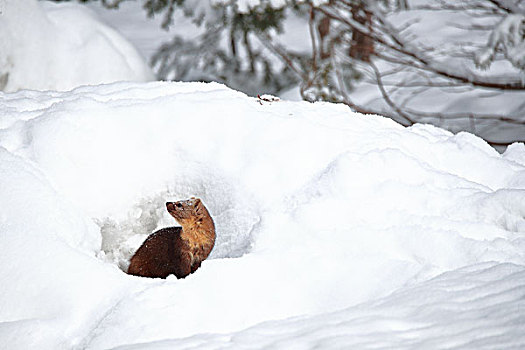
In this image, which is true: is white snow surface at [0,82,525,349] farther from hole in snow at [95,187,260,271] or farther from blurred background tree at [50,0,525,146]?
blurred background tree at [50,0,525,146]

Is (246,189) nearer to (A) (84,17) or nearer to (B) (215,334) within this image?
(B) (215,334)

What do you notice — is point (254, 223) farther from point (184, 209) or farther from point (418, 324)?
point (418, 324)

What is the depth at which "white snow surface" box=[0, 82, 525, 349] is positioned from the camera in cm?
126

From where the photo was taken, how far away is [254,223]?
1.67 metres

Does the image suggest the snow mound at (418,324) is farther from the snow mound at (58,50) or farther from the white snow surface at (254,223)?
the snow mound at (58,50)

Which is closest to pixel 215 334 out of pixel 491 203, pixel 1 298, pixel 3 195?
pixel 1 298

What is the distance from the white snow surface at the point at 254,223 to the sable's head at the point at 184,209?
0.58ft

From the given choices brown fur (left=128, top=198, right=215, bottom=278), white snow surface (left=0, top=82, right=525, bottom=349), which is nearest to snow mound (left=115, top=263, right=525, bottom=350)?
white snow surface (left=0, top=82, right=525, bottom=349)

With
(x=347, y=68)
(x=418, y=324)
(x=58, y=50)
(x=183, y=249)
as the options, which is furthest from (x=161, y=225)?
(x=347, y=68)

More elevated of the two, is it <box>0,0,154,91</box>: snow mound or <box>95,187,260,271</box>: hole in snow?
<box>95,187,260,271</box>: hole in snow

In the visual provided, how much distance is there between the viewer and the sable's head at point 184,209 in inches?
62.8

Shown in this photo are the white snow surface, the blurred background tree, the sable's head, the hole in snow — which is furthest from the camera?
the blurred background tree

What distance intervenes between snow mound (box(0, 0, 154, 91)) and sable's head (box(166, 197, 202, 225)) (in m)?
2.38

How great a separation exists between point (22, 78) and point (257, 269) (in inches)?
115
